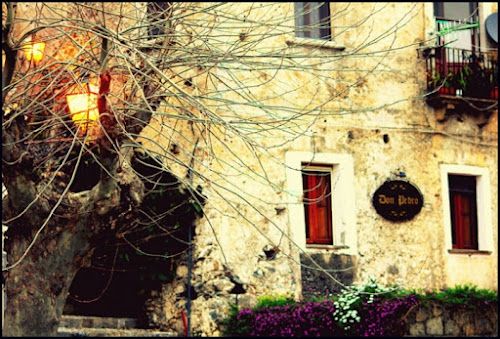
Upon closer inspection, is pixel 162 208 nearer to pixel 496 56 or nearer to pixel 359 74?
pixel 359 74

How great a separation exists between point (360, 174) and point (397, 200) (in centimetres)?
82

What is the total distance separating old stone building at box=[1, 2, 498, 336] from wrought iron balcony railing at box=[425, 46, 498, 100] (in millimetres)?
26

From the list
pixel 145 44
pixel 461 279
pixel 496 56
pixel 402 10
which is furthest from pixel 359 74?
pixel 145 44

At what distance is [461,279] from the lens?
48.2ft

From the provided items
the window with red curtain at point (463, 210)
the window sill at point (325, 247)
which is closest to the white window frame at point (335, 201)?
the window sill at point (325, 247)

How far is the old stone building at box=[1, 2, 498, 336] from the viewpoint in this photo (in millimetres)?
12859

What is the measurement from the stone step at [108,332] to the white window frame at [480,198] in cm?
563

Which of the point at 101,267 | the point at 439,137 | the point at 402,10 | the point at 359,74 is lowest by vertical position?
the point at 101,267

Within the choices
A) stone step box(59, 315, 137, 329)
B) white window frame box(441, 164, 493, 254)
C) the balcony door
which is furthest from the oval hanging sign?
stone step box(59, 315, 137, 329)

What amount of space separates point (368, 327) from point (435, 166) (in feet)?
12.3

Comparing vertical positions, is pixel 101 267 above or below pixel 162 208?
below

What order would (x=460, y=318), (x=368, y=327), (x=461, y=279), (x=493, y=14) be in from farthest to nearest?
(x=493, y=14), (x=461, y=279), (x=460, y=318), (x=368, y=327)

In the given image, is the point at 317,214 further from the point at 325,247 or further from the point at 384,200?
the point at 384,200

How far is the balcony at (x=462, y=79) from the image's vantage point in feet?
48.5
